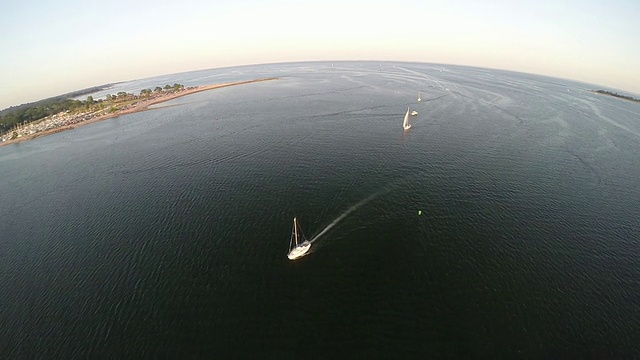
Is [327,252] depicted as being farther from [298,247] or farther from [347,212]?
[347,212]

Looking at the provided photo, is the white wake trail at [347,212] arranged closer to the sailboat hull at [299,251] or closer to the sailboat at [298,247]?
the sailboat at [298,247]

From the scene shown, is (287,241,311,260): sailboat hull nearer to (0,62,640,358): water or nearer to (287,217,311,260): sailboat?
(287,217,311,260): sailboat

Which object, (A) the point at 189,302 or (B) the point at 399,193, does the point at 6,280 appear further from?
(B) the point at 399,193

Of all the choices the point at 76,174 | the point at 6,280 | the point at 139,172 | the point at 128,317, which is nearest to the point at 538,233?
the point at 128,317

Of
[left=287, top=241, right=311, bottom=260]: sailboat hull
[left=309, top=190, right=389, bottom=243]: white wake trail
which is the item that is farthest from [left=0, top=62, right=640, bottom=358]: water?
[left=287, top=241, right=311, bottom=260]: sailboat hull

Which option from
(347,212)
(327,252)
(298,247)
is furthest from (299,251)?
(347,212)

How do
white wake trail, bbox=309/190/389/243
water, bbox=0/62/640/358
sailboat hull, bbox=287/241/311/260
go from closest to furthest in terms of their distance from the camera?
water, bbox=0/62/640/358
sailboat hull, bbox=287/241/311/260
white wake trail, bbox=309/190/389/243
